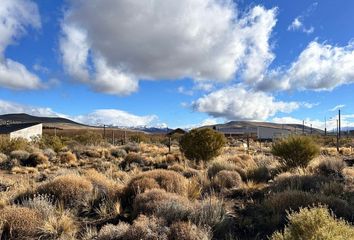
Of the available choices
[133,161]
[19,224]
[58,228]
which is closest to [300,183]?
[58,228]

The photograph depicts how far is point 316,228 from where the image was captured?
632 cm

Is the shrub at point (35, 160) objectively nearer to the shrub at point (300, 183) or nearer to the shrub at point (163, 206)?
the shrub at point (300, 183)

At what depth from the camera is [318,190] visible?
13.1 meters

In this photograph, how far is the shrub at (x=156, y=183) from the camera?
1190cm

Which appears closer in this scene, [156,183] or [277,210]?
[277,210]

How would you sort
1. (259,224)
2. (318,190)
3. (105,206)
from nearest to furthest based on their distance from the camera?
1. (259,224)
2. (105,206)
3. (318,190)

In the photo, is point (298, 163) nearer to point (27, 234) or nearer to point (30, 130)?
point (27, 234)

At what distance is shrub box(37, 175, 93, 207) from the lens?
11.3 meters

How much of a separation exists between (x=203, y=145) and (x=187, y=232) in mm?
17051

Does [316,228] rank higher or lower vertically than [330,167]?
lower

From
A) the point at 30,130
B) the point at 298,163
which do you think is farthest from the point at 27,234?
the point at 30,130

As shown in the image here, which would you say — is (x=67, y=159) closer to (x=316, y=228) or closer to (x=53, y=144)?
(x=53, y=144)

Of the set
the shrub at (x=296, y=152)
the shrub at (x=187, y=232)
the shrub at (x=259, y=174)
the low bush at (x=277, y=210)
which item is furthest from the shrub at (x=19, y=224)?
the shrub at (x=296, y=152)

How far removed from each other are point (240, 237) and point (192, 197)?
3.46 m
